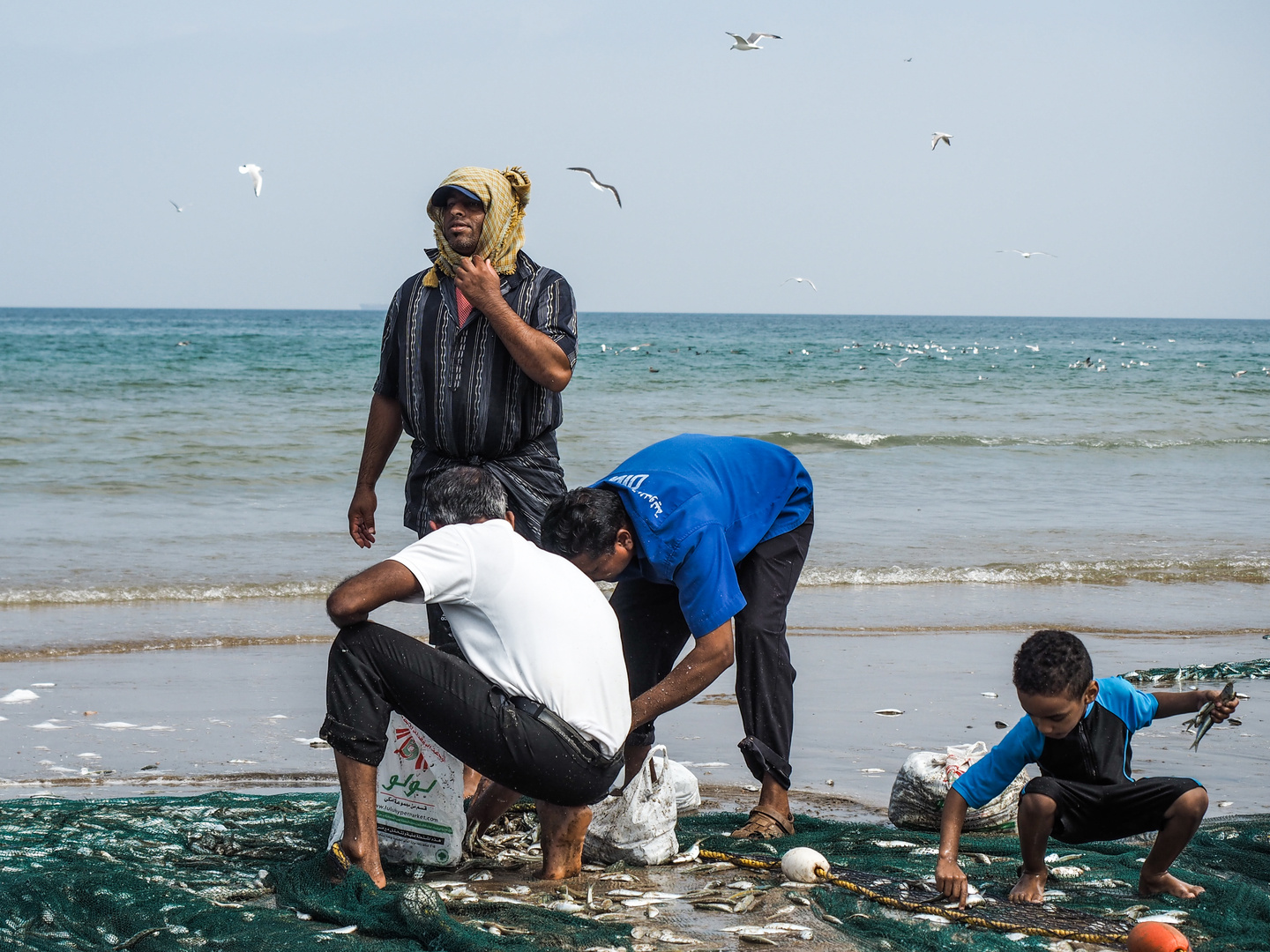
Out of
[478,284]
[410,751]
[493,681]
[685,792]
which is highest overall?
[478,284]

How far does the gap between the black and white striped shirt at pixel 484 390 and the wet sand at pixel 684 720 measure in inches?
55.4

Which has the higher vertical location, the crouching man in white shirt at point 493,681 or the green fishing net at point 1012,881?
the crouching man in white shirt at point 493,681

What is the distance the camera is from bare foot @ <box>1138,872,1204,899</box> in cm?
302

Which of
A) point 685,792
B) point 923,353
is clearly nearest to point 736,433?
point 685,792

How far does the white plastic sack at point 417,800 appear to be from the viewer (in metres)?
3.13

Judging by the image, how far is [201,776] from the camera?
4.36m

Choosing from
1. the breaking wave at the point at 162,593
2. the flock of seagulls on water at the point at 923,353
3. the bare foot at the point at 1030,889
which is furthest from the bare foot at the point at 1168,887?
the flock of seagulls on water at the point at 923,353

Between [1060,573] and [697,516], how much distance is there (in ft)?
20.9

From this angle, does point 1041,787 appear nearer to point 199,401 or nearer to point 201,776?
point 201,776

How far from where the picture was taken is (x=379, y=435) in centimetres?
391

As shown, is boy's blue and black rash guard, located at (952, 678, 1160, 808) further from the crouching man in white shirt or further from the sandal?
the crouching man in white shirt

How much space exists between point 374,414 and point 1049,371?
117 feet

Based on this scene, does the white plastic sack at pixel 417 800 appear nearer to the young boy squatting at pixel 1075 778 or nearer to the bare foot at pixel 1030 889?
the young boy squatting at pixel 1075 778

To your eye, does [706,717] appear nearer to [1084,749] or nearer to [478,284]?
[1084,749]
